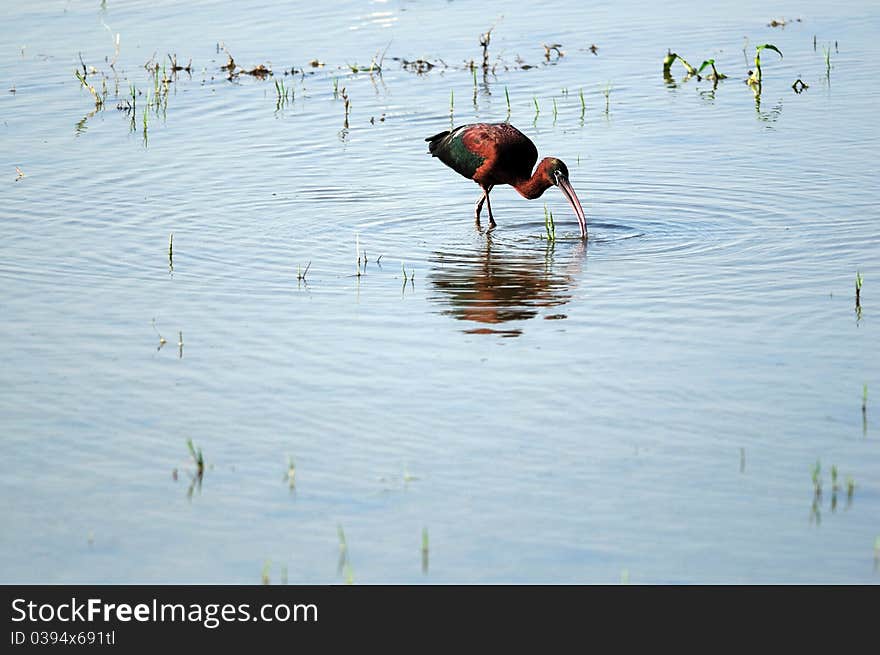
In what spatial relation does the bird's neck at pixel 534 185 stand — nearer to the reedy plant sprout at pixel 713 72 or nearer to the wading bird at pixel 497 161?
the wading bird at pixel 497 161

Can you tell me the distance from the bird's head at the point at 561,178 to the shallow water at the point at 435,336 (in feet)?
0.89

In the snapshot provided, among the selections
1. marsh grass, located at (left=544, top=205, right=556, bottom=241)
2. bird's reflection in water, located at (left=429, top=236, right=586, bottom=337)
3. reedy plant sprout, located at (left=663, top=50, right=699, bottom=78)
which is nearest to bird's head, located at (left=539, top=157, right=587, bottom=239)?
marsh grass, located at (left=544, top=205, right=556, bottom=241)

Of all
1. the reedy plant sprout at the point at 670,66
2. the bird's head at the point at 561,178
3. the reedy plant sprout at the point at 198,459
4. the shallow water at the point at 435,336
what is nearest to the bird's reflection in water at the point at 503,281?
the shallow water at the point at 435,336

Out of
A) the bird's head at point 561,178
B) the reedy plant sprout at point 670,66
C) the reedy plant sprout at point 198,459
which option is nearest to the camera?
the reedy plant sprout at point 198,459

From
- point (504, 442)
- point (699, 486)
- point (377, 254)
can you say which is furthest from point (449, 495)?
point (377, 254)

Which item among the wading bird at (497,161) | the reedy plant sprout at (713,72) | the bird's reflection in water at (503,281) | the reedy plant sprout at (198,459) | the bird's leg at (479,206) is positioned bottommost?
the reedy plant sprout at (198,459)

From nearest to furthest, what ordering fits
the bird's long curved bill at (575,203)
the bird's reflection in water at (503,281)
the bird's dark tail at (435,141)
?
the bird's reflection in water at (503,281) < the bird's long curved bill at (575,203) < the bird's dark tail at (435,141)

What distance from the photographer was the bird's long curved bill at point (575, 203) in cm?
1067

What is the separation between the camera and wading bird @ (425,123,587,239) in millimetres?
11367

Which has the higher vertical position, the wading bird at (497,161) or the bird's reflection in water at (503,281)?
the wading bird at (497,161)

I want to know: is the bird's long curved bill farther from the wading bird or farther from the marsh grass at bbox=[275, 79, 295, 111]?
the marsh grass at bbox=[275, 79, 295, 111]

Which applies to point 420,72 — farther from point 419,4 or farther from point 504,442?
point 504,442

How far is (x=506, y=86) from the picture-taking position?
16.3 metres

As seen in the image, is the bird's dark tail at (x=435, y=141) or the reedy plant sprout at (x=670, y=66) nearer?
the bird's dark tail at (x=435, y=141)
